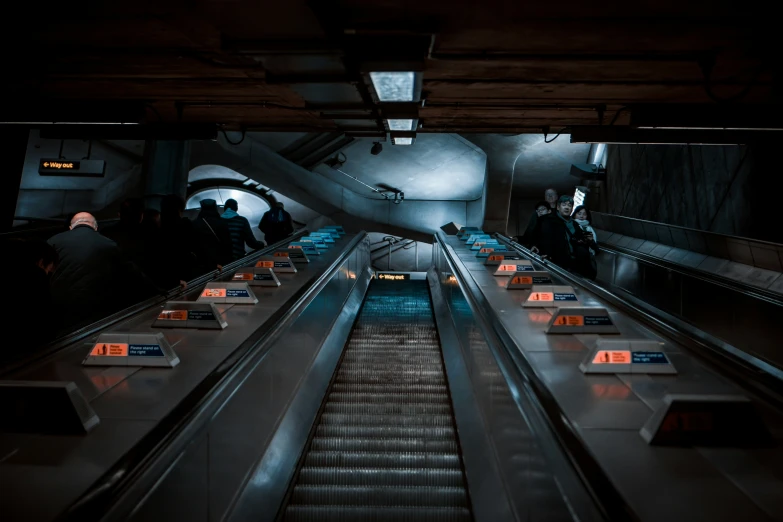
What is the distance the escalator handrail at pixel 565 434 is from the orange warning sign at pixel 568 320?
42cm

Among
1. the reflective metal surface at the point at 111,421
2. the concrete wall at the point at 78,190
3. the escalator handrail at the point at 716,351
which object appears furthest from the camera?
the concrete wall at the point at 78,190

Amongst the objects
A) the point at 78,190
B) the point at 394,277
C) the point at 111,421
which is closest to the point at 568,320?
the point at 111,421

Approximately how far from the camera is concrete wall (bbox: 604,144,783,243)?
6.78 m

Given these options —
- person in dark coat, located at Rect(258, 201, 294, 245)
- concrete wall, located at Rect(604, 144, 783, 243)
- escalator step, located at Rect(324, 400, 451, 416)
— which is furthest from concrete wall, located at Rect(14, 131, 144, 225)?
escalator step, located at Rect(324, 400, 451, 416)

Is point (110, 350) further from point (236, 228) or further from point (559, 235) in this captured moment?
point (559, 235)

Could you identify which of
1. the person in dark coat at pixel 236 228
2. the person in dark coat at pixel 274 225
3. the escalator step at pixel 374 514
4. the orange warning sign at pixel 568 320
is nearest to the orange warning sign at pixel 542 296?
the orange warning sign at pixel 568 320

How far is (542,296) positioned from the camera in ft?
15.8

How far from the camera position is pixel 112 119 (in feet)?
17.9

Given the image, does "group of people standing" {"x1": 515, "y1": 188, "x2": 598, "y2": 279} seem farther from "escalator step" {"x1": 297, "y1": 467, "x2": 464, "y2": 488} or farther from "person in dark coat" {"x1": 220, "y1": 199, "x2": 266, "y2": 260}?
"escalator step" {"x1": 297, "y1": 467, "x2": 464, "y2": 488}

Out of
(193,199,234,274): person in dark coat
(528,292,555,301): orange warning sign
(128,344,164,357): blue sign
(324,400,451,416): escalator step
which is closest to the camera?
(128,344,164,357): blue sign

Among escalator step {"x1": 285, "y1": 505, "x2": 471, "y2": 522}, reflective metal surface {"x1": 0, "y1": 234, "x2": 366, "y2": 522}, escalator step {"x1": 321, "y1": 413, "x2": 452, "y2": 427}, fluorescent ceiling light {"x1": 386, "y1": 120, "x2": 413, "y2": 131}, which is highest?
fluorescent ceiling light {"x1": 386, "y1": 120, "x2": 413, "y2": 131}

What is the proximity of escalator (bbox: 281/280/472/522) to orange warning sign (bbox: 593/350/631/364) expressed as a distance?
3.83ft

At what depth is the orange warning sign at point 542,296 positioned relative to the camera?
15.8 ft

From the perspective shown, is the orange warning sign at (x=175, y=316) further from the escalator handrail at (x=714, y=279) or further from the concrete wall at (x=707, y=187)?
the concrete wall at (x=707, y=187)
